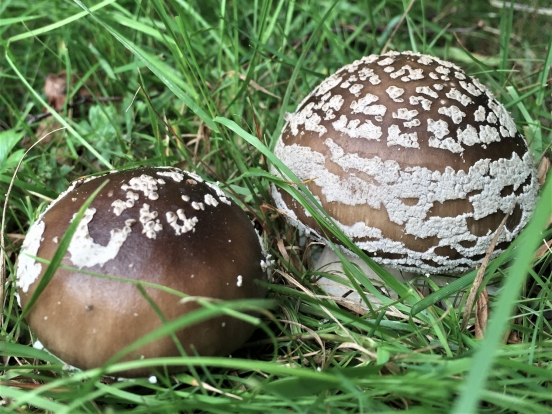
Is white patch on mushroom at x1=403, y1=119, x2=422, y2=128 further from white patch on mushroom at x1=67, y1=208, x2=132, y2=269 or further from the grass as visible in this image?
white patch on mushroom at x1=67, y1=208, x2=132, y2=269

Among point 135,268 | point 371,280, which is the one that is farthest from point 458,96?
point 135,268

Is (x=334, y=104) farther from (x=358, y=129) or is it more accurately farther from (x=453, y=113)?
(x=453, y=113)

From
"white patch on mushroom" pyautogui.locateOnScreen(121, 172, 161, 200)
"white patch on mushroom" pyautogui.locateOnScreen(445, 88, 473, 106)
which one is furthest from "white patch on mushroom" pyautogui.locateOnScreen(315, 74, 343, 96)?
"white patch on mushroom" pyautogui.locateOnScreen(121, 172, 161, 200)

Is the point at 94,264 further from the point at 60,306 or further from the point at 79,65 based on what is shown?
the point at 79,65

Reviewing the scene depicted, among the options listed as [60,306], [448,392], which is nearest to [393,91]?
[448,392]

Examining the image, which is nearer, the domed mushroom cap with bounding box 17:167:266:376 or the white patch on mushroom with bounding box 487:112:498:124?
the domed mushroom cap with bounding box 17:167:266:376

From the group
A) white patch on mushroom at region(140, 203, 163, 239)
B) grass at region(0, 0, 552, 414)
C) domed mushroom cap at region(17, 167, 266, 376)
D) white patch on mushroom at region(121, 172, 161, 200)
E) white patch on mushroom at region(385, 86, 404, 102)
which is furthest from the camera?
white patch on mushroom at region(385, 86, 404, 102)
